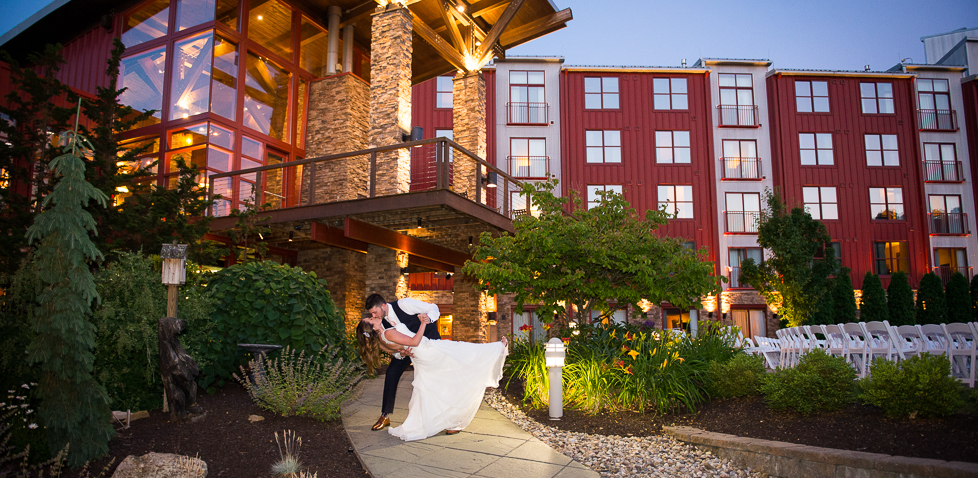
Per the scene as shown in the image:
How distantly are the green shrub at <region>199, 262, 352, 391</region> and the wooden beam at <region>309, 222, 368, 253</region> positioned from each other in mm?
5101

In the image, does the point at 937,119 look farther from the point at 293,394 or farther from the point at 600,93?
the point at 293,394

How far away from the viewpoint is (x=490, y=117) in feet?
93.1

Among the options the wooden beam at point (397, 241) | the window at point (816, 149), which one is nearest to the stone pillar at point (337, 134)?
the wooden beam at point (397, 241)

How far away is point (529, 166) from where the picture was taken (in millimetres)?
27984

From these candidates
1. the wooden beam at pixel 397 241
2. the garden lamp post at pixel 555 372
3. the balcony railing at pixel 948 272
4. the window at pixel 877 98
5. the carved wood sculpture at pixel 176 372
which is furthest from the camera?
the window at pixel 877 98

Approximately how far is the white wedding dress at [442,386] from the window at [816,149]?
26798mm

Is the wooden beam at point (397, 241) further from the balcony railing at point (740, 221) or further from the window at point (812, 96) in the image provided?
the window at point (812, 96)

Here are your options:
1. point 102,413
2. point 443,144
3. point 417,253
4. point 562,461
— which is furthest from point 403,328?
point 417,253

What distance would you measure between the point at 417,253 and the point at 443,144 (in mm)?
4019

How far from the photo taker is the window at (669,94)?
93.5 feet

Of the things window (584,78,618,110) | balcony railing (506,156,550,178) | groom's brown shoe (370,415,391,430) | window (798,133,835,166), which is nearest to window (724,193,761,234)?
window (798,133,835,166)

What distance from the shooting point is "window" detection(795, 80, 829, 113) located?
28.5m

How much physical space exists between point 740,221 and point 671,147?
15.4ft

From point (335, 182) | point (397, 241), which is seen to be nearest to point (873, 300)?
point (397, 241)
